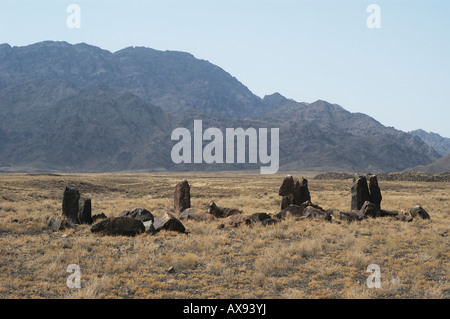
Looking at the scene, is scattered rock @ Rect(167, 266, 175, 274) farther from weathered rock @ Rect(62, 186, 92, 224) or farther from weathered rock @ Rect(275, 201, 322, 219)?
weathered rock @ Rect(275, 201, 322, 219)

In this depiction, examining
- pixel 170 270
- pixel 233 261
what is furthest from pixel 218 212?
pixel 170 270

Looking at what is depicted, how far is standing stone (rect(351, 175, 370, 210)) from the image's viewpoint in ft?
84.8

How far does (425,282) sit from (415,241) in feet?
20.2

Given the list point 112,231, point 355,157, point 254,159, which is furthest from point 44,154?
point 112,231

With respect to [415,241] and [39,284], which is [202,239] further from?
[415,241]

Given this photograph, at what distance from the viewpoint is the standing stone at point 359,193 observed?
25.8 metres

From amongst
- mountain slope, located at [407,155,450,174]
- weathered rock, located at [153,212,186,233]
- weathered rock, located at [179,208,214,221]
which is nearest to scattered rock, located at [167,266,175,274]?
weathered rock, located at [153,212,186,233]

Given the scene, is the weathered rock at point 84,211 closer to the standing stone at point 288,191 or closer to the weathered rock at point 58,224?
the weathered rock at point 58,224

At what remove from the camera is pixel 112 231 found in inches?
711

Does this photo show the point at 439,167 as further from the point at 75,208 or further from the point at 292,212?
the point at 75,208

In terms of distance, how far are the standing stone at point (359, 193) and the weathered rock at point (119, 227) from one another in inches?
547

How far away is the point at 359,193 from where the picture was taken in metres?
25.9

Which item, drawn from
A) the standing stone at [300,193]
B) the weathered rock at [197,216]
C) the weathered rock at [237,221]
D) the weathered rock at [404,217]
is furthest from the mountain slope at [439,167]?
the weathered rock at [237,221]

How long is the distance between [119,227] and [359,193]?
15.0 metres
